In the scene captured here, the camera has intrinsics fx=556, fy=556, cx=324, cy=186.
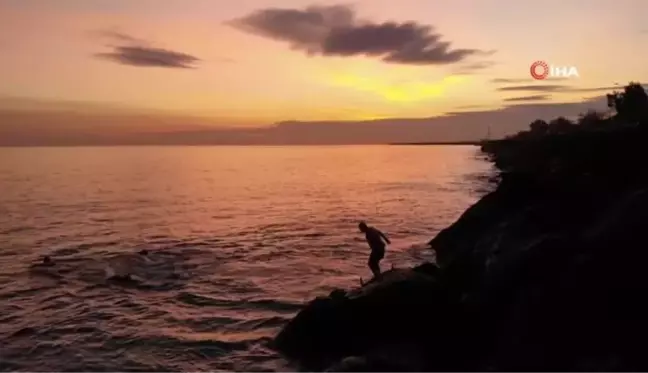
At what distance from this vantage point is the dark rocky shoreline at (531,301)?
10508 mm

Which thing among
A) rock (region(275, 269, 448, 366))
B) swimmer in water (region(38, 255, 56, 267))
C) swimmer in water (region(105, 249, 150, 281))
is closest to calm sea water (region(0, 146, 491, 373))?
swimmer in water (region(105, 249, 150, 281))

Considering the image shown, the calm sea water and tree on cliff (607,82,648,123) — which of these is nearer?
the calm sea water

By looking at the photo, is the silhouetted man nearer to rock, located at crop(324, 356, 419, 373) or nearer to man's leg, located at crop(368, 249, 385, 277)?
man's leg, located at crop(368, 249, 385, 277)

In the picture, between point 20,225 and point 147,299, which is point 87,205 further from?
point 147,299

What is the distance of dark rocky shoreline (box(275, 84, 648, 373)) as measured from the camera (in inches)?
414

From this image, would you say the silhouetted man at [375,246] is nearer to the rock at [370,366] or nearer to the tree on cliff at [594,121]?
the rock at [370,366]

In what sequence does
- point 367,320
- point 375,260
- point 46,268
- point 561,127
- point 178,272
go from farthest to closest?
point 561,127 → point 46,268 → point 178,272 → point 375,260 → point 367,320

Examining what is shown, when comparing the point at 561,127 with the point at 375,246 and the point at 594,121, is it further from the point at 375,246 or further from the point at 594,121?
the point at 375,246

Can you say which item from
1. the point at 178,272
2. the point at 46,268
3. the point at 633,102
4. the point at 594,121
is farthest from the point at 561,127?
the point at 46,268

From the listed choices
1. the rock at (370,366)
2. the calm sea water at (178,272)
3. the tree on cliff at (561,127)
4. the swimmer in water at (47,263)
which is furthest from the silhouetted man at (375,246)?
the tree on cliff at (561,127)

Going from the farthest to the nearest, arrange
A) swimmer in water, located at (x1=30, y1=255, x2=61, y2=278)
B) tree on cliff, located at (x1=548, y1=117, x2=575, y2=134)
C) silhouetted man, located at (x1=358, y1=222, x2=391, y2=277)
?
tree on cliff, located at (x1=548, y1=117, x2=575, y2=134), swimmer in water, located at (x1=30, y1=255, x2=61, y2=278), silhouetted man, located at (x1=358, y1=222, x2=391, y2=277)

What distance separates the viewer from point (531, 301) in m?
11.5

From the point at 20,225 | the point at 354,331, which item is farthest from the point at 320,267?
the point at 20,225

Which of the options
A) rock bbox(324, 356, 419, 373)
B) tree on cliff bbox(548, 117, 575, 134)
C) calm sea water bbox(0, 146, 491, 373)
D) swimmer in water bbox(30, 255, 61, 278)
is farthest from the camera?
tree on cliff bbox(548, 117, 575, 134)
